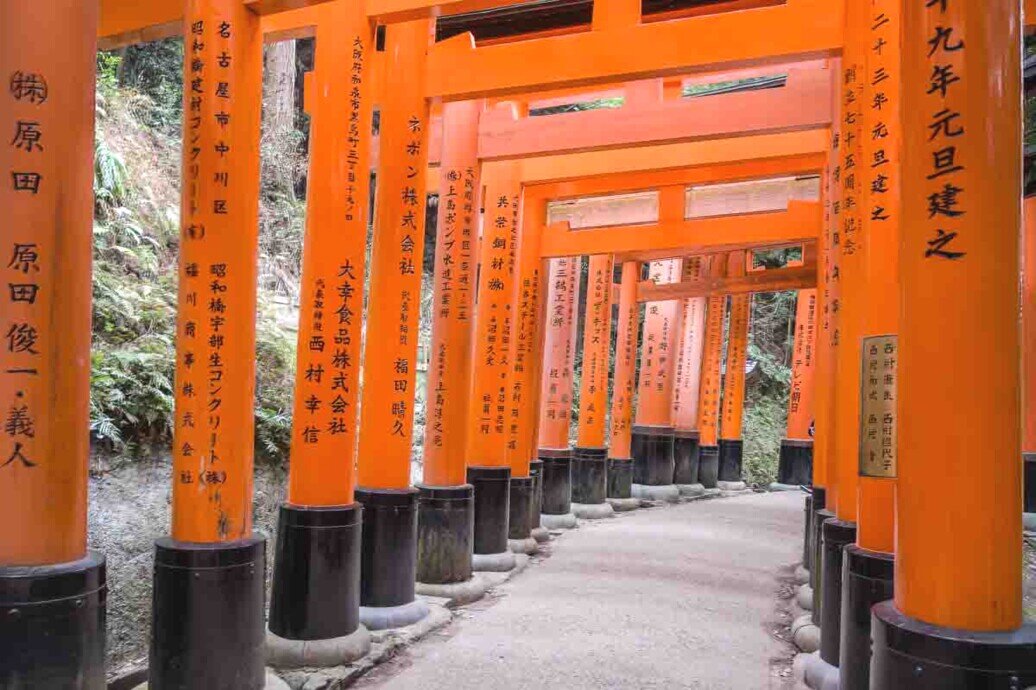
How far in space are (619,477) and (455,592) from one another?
22.8 feet

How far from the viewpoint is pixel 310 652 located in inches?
190

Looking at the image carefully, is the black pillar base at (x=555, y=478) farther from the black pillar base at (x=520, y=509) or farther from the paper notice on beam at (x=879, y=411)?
the paper notice on beam at (x=879, y=411)

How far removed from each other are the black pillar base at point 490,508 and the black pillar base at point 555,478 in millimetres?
3031

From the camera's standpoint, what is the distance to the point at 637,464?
14.3 m

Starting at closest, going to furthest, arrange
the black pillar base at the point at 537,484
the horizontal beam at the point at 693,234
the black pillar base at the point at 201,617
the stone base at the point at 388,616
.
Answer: the black pillar base at the point at 201,617, the stone base at the point at 388,616, the horizontal beam at the point at 693,234, the black pillar base at the point at 537,484

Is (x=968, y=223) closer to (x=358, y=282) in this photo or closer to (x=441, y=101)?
(x=358, y=282)

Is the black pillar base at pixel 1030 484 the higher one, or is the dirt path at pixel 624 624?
the black pillar base at pixel 1030 484

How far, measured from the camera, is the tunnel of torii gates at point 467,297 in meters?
2.69

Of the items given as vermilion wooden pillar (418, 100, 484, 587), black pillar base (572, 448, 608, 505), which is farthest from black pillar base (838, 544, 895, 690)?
black pillar base (572, 448, 608, 505)

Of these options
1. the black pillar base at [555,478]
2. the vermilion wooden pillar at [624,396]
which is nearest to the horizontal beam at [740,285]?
the vermilion wooden pillar at [624,396]

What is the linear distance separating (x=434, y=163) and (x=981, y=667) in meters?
6.99

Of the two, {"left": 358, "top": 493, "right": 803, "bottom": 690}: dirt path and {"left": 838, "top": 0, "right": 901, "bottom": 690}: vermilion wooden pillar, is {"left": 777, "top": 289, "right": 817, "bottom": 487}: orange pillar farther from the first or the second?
{"left": 838, "top": 0, "right": 901, "bottom": 690}: vermilion wooden pillar

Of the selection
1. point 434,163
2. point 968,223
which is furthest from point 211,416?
point 434,163

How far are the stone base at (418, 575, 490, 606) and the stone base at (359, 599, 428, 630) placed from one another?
0.76 metres
